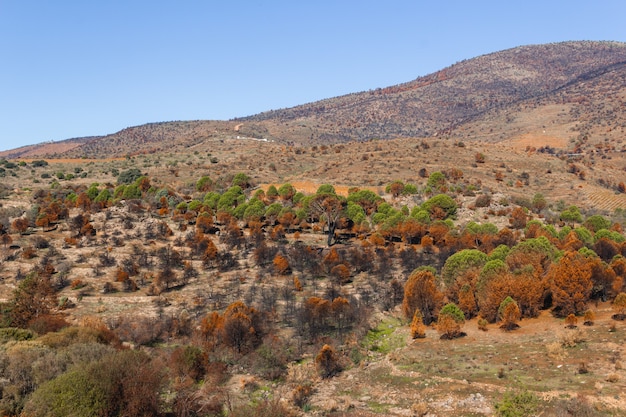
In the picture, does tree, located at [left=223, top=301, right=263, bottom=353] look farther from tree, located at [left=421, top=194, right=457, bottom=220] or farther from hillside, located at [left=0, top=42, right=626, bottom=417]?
tree, located at [left=421, top=194, right=457, bottom=220]

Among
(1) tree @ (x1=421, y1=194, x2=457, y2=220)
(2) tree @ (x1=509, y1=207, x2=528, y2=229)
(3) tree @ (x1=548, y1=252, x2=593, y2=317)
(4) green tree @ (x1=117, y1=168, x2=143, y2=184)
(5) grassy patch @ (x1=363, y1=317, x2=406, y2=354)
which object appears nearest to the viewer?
(5) grassy patch @ (x1=363, y1=317, x2=406, y2=354)

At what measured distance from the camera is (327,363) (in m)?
20.8

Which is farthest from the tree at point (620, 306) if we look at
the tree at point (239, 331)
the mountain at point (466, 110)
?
the mountain at point (466, 110)

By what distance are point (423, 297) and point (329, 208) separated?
1830 centimetres

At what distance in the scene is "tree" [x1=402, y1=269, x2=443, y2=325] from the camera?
26984 millimetres

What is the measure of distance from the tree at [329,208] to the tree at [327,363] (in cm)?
2179

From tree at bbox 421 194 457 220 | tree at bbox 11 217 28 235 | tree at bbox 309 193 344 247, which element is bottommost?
tree at bbox 421 194 457 220

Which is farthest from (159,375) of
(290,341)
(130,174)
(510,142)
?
(510,142)

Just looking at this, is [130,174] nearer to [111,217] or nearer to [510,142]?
[111,217]

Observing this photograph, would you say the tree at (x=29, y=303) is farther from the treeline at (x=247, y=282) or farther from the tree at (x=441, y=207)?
the tree at (x=441, y=207)

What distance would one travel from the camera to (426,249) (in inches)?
1570

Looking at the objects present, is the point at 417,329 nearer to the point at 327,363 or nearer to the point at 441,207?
the point at 327,363

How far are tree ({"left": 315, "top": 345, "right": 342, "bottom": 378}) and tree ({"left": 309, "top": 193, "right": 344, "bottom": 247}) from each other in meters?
21.8

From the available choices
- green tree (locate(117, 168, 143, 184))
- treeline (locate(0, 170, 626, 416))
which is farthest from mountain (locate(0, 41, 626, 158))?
treeline (locate(0, 170, 626, 416))
